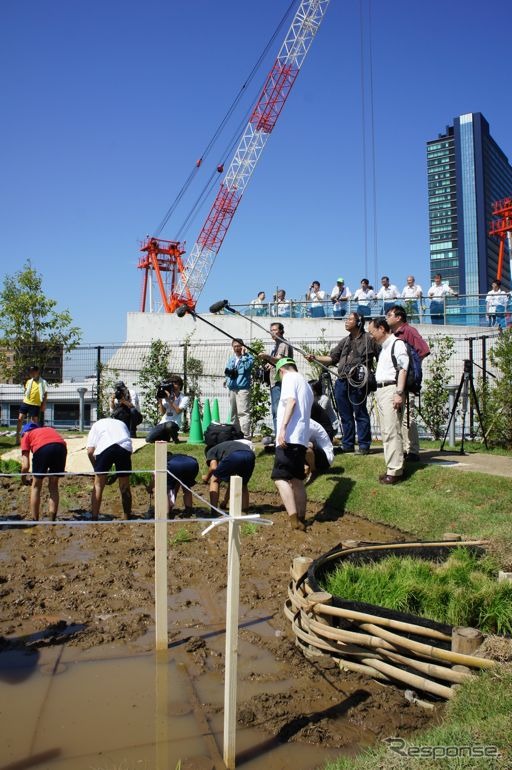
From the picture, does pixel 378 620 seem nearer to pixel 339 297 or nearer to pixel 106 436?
pixel 106 436

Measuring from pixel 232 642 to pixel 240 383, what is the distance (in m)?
8.96

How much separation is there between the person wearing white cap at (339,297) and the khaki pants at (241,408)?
7.21 m

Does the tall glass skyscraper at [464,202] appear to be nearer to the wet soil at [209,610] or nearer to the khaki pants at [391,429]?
the khaki pants at [391,429]

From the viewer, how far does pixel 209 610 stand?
5.30 metres

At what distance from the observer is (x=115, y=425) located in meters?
8.29

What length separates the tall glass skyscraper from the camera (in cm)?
4928

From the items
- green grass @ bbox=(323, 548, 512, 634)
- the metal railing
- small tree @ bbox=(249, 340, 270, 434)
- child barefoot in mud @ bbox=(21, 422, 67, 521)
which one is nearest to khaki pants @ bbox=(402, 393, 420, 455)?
green grass @ bbox=(323, 548, 512, 634)

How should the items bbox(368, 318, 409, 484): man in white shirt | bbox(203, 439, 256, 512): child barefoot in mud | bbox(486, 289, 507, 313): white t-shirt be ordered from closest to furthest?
bbox(203, 439, 256, 512): child barefoot in mud
bbox(368, 318, 409, 484): man in white shirt
bbox(486, 289, 507, 313): white t-shirt

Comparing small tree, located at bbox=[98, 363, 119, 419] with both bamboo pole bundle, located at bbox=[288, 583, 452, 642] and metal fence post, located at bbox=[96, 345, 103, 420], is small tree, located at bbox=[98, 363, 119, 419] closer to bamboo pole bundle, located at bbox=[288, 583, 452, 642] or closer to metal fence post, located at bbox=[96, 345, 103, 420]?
metal fence post, located at bbox=[96, 345, 103, 420]

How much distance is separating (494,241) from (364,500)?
48435mm

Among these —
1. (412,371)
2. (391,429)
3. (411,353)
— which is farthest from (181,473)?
(411,353)

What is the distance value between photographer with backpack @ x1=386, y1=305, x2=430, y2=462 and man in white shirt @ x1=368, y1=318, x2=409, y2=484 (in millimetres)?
492

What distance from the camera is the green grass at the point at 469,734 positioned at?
2.59 meters

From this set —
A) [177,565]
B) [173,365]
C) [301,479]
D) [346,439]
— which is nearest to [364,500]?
[301,479]
